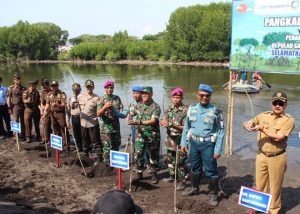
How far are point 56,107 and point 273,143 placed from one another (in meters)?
5.81

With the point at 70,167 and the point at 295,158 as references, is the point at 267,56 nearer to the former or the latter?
the point at 295,158

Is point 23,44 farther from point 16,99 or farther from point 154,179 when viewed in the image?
point 154,179

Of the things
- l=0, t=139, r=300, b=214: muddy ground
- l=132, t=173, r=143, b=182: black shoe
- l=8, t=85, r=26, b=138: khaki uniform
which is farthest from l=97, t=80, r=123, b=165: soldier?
l=8, t=85, r=26, b=138: khaki uniform

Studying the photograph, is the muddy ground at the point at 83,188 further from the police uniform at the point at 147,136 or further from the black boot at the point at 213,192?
the police uniform at the point at 147,136

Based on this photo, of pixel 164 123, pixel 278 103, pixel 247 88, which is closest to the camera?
pixel 278 103

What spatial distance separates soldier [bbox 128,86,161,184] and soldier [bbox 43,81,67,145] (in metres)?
2.93

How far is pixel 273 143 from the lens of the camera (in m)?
5.40

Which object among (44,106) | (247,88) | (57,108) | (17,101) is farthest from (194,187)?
(247,88)

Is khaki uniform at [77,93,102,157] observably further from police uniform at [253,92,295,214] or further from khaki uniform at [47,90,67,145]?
police uniform at [253,92,295,214]

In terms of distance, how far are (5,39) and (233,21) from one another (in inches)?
4370

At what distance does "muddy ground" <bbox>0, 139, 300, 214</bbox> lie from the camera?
6070 millimetres

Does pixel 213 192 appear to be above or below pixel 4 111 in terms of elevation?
below

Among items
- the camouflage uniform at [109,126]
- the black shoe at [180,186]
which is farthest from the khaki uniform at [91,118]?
the black shoe at [180,186]

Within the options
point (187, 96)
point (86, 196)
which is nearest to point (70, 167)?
point (86, 196)
